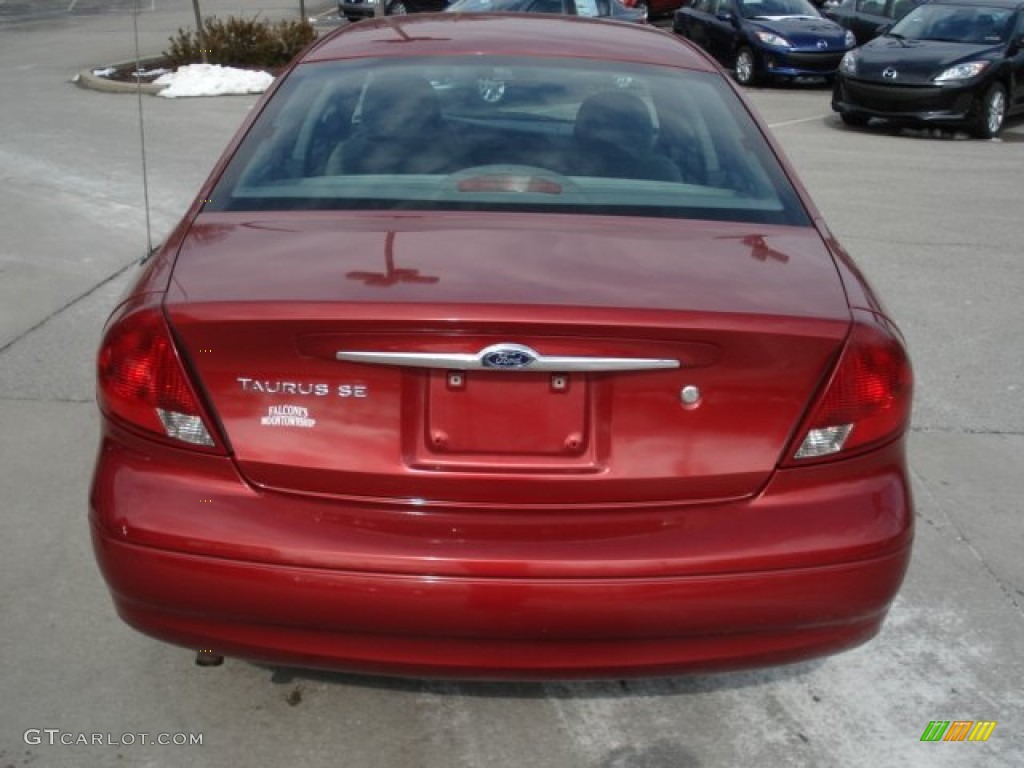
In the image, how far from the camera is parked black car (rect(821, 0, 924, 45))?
65.2ft

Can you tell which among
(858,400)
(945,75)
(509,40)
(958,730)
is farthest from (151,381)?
(945,75)

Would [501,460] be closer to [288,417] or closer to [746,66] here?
[288,417]

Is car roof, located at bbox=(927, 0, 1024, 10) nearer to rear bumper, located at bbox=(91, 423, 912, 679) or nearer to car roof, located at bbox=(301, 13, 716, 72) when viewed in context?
car roof, located at bbox=(301, 13, 716, 72)

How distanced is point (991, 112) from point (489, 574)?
13.4 metres

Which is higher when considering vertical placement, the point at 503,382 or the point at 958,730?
the point at 503,382

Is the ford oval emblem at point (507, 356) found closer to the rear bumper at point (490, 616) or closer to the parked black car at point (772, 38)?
the rear bumper at point (490, 616)

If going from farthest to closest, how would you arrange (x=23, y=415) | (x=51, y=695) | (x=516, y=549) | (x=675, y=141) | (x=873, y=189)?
(x=873, y=189) < (x=23, y=415) < (x=675, y=141) < (x=51, y=695) < (x=516, y=549)

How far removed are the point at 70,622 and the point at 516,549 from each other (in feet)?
5.60

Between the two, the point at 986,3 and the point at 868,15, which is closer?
the point at 986,3

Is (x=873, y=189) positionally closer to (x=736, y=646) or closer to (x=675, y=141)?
(x=675, y=141)

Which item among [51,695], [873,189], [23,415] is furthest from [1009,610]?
[873,189]

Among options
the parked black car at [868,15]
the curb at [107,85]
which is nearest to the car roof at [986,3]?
the parked black car at [868,15]

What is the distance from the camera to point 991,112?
14.6 metres

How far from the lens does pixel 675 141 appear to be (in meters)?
3.81
